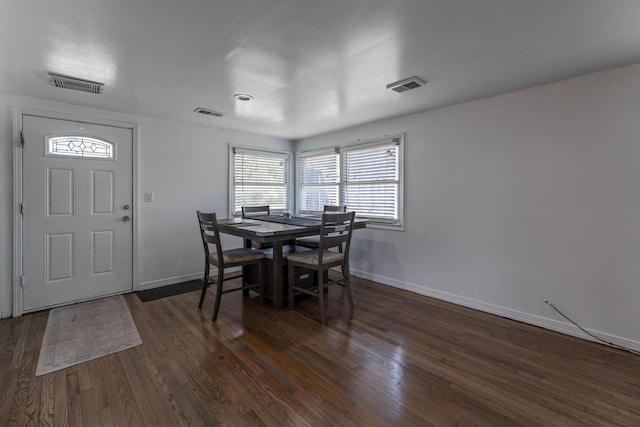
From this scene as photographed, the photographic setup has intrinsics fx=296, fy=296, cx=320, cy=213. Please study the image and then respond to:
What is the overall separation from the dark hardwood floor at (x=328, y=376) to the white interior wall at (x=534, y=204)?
41 centimetres

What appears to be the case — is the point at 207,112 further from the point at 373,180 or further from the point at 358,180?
the point at 373,180

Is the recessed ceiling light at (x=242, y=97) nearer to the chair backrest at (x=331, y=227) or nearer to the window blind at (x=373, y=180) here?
the chair backrest at (x=331, y=227)

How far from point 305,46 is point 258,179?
3052 mm

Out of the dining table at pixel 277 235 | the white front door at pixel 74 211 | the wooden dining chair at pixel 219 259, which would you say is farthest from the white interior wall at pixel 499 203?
the wooden dining chair at pixel 219 259

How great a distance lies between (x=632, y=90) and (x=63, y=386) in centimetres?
449

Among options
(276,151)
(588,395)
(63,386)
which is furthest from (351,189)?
(63,386)

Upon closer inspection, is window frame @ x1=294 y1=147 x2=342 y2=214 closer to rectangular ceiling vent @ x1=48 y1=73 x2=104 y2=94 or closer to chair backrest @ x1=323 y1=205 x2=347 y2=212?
chair backrest @ x1=323 y1=205 x2=347 y2=212

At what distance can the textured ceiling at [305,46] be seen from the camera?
5.24 feet

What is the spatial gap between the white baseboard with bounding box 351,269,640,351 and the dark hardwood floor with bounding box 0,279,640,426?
87mm

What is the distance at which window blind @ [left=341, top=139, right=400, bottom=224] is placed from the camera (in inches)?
151

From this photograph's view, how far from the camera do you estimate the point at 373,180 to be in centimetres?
407

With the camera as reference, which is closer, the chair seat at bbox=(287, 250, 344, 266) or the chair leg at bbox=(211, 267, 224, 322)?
the chair leg at bbox=(211, 267, 224, 322)

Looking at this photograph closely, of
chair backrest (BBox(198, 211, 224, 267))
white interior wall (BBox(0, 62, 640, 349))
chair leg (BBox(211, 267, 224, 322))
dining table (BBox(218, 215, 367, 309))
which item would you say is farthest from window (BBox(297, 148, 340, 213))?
chair leg (BBox(211, 267, 224, 322))

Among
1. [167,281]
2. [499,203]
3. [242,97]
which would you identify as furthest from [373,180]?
[167,281]
